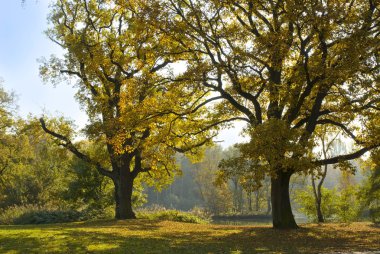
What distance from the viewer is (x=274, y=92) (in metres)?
16.3

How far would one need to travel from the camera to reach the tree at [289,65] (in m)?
13.9

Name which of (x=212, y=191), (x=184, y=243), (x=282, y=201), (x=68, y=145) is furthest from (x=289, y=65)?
(x=212, y=191)

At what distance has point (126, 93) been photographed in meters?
19.1

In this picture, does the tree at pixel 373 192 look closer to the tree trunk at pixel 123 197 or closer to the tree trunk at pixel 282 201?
the tree trunk at pixel 282 201

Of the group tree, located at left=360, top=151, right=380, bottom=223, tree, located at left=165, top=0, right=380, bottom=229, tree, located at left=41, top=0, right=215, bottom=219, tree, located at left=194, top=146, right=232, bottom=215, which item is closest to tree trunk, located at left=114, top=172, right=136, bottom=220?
tree, located at left=41, top=0, right=215, bottom=219

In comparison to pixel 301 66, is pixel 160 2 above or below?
above

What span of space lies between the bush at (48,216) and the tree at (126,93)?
2257mm

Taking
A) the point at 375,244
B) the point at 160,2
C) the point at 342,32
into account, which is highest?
the point at 160,2

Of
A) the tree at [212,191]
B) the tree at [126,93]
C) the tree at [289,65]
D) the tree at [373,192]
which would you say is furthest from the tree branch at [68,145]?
the tree at [212,191]

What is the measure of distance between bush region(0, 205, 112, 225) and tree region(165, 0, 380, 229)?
1328 centimetres

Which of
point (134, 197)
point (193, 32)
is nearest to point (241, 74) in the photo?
point (193, 32)

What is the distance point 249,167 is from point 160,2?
8247 mm

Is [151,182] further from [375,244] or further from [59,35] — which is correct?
[375,244]

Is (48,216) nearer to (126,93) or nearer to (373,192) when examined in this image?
(126,93)
